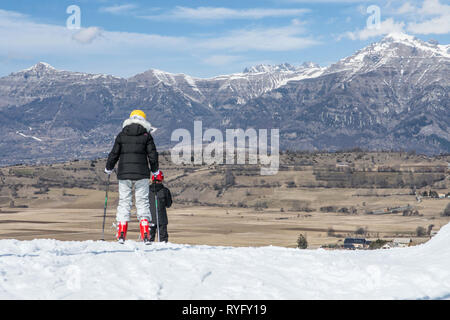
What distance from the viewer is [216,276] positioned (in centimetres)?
1333

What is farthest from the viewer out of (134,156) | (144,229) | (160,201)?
(160,201)

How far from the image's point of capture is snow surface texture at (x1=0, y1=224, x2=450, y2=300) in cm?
1184

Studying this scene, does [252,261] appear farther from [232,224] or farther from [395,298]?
[232,224]

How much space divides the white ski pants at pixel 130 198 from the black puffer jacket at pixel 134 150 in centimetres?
25

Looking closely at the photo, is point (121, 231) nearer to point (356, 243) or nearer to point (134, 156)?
point (134, 156)

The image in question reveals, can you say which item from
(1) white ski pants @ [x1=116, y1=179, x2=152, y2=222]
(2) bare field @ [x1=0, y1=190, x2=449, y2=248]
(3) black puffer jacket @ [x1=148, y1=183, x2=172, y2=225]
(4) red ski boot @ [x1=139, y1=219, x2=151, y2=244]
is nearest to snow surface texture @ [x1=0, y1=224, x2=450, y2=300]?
(1) white ski pants @ [x1=116, y1=179, x2=152, y2=222]

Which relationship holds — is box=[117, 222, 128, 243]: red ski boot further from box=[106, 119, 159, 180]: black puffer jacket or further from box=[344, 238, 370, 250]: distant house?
box=[344, 238, 370, 250]: distant house

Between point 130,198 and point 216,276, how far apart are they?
275 inches

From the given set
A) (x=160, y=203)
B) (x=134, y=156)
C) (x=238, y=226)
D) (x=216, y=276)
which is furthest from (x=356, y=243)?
(x=216, y=276)

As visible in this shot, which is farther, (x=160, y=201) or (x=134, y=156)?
(x=160, y=201)

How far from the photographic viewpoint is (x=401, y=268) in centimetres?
1403

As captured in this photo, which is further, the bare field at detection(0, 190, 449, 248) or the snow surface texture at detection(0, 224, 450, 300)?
the bare field at detection(0, 190, 449, 248)

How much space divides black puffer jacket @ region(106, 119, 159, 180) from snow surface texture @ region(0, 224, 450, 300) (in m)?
Answer: 3.21
